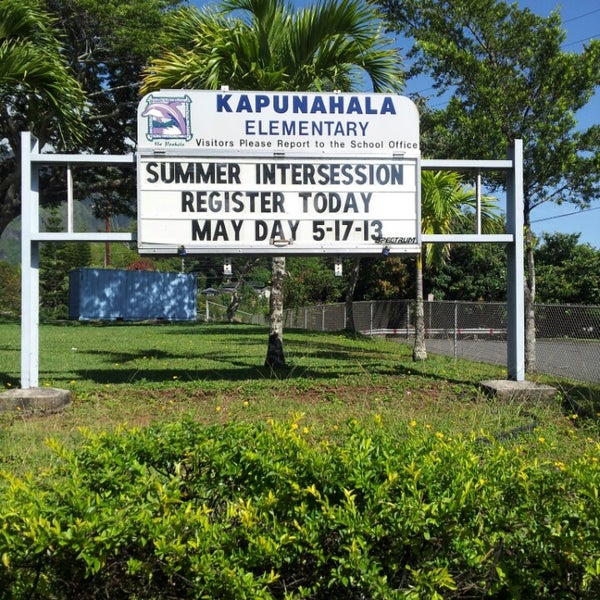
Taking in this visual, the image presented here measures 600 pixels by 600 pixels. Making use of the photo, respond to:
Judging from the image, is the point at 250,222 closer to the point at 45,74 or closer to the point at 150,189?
the point at 150,189

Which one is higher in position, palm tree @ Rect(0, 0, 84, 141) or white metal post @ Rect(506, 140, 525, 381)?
palm tree @ Rect(0, 0, 84, 141)

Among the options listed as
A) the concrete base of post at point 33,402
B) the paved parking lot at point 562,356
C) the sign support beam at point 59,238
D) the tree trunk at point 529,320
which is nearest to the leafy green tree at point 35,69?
the sign support beam at point 59,238

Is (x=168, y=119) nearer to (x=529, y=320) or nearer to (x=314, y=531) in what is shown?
(x=314, y=531)

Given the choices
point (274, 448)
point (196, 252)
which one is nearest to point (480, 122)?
point (196, 252)

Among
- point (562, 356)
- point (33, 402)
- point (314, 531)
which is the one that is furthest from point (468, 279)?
point (314, 531)

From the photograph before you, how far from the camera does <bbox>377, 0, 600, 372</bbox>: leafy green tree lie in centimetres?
1137

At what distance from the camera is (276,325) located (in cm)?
1138

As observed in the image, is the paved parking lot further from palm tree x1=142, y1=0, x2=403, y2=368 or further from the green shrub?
the green shrub

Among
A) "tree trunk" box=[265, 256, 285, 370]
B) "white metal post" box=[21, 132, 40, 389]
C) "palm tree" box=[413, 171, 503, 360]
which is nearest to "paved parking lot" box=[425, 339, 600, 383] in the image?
"palm tree" box=[413, 171, 503, 360]

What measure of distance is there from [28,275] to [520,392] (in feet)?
19.8

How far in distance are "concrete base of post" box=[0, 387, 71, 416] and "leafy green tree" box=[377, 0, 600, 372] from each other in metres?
7.69

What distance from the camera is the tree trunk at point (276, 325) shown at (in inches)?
445

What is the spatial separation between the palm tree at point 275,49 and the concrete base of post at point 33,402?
197 inches

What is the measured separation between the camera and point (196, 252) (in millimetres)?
8039
